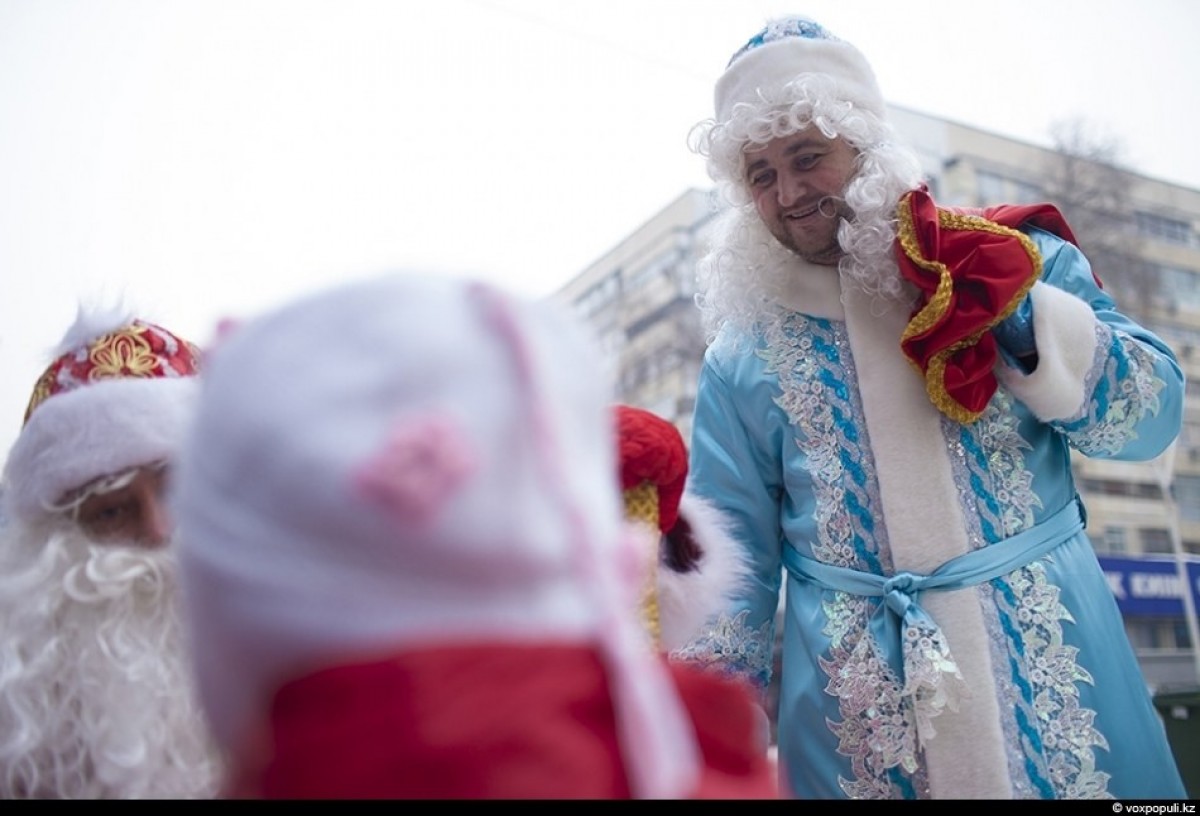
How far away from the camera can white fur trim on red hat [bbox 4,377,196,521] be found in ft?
4.19

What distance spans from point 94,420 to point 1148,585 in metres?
17.6

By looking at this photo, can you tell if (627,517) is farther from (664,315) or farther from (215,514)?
(664,315)

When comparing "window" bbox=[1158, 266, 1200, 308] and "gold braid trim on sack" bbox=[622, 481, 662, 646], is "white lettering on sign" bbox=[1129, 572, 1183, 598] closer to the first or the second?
"window" bbox=[1158, 266, 1200, 308]

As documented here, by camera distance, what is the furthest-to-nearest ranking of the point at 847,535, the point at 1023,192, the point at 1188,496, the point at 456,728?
1. the point at 1188,496
2. the point at 1023,192
3. the point at 847,535
4. the point at 456,728

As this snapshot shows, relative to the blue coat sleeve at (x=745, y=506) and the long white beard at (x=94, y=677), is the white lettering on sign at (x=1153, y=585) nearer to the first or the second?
the blue coat sleeve at (x=745, y=506)

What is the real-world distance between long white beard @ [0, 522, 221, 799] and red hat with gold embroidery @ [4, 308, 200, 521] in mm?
70

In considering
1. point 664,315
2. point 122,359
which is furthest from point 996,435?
point 664,315

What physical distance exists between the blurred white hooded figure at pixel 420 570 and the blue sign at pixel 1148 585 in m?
17.0

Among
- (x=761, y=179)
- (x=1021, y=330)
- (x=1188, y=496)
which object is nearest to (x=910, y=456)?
(x=1021, y=330)

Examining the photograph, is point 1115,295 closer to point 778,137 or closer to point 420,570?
point 778,137

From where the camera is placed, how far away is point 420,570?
639 millimetres

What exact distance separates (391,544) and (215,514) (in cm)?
13

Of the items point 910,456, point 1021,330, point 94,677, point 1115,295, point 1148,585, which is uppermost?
point 1115,295

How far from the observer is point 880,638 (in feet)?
5.59
